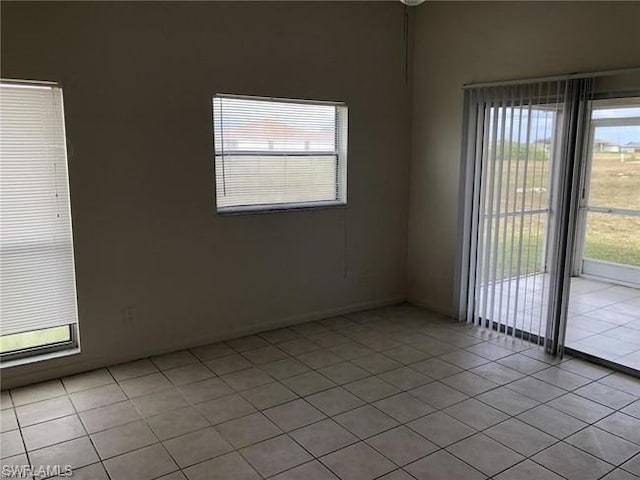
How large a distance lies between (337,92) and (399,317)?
203 centimetres

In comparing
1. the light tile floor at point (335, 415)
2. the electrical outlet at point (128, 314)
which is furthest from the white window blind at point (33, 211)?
the light tile floor at point (335, 415)

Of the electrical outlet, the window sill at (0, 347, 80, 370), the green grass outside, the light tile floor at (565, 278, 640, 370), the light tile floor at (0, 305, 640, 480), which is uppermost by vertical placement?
the green grass outside

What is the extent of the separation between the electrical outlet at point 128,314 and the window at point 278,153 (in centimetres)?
95

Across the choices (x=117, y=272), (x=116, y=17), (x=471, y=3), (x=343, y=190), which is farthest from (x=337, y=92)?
(x=117, y=272)

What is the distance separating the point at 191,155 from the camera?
147 inches

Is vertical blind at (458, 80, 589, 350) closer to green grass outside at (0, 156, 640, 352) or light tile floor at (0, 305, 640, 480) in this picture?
green grass outside at (0, 156, 640, 352)

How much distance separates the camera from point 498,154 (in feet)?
13.2

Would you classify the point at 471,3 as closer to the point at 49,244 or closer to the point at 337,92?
the point at 337,92

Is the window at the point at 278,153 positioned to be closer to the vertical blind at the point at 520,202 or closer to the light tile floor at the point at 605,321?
the vertical blind at the point at 520,202

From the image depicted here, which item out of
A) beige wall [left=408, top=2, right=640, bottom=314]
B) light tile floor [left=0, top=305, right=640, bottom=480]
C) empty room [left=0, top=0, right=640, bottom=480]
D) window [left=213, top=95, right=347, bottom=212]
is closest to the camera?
light tile floor [left=0, top=305, right=640, bottom=480]

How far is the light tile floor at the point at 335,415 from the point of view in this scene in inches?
98.5

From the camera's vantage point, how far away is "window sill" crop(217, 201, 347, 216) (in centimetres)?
A: 399

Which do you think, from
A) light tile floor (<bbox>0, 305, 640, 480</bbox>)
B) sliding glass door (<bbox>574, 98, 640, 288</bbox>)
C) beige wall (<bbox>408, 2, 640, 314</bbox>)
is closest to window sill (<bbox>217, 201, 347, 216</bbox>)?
beige wall (<bbox>408, 2, 640, 314</bbox>)

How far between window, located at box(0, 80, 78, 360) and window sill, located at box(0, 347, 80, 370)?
4 centimetres
